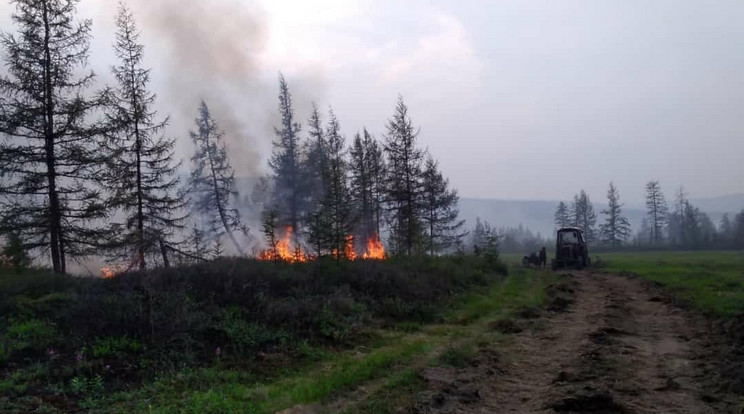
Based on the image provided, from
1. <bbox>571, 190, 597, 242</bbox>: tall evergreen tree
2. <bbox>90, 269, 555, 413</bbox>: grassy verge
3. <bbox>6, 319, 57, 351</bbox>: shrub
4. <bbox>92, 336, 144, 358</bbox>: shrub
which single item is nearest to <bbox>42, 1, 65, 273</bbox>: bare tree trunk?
<bbox>6, 319, 57, 351</bbox>: shrub

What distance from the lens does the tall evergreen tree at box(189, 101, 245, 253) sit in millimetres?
35062

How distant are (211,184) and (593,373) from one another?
30633 millimetres

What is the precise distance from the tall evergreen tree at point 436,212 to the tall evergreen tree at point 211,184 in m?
12.7

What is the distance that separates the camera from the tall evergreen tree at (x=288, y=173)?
37062 millimetres

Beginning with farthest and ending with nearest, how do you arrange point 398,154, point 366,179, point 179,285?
point 366,179
point 398,154
point 179,285

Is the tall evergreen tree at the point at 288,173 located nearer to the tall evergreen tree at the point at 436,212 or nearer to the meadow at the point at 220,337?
the tall evergreen tree at the point at 436,212

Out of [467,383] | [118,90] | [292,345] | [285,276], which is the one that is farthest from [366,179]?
[467,383]

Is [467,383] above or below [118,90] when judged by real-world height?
below

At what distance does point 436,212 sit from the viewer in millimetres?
40750

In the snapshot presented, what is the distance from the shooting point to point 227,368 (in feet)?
29.8

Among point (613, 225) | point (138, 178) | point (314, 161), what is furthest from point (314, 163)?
point (613, 225)

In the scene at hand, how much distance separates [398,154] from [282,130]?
36.0ft

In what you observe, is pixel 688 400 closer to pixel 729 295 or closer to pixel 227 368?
pixel 227 368

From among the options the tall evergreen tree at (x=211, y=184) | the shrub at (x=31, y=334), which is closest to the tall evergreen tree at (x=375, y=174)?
the tall evergreen tree at (x=211, y=184)
